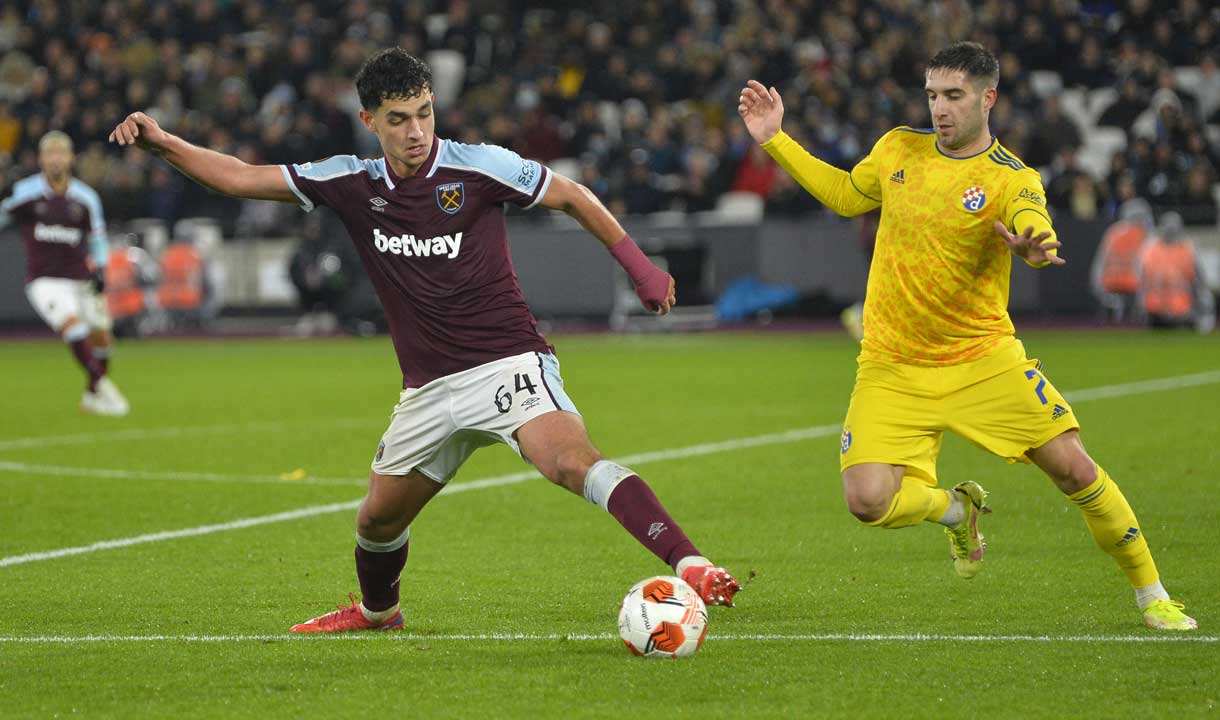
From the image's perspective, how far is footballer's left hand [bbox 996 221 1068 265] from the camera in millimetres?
5852

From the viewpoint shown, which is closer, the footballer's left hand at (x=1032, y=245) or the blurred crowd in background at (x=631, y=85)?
the footballer's left hand at (x=1032, y=245)

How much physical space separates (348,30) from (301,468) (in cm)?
1895

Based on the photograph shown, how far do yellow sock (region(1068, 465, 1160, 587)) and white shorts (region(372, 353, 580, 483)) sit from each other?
6.25 ft

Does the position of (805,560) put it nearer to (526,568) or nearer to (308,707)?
(526,568)

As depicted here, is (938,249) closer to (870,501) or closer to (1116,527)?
(870,501)

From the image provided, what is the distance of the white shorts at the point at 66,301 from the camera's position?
52.0ft

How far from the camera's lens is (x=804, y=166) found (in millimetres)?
6820

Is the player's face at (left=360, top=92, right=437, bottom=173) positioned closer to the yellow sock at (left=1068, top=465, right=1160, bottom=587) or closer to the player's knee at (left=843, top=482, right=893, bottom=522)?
the player's knee at (left=843, top=482, right=893, bottom=522)

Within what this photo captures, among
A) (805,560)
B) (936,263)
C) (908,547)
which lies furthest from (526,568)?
(936,263)

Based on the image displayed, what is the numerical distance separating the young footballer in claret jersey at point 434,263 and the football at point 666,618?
55 centimetres

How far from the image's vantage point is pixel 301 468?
11609 mm

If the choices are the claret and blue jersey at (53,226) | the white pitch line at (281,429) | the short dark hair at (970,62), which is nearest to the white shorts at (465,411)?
the short dark hair at (970,62)

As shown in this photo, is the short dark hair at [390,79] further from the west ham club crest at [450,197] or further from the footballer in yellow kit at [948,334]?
the footballer in yellow kit at [948,334]

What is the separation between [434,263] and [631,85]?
21716 mm
